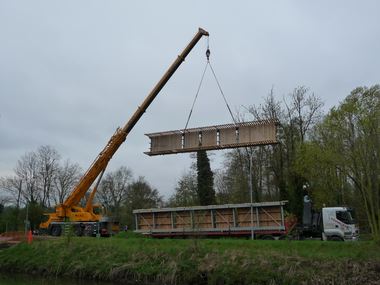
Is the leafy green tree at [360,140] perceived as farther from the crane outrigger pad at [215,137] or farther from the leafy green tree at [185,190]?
the leafy green tree at [185,190]

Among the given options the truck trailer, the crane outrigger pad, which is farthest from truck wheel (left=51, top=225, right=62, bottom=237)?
the crane outrigger pad

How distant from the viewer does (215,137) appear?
23781mm

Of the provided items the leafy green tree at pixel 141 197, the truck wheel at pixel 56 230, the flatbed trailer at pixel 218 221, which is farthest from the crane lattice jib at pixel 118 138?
the leafy green tree at pixel 141 197

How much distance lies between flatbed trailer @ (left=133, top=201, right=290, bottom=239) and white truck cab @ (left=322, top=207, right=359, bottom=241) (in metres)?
2.44

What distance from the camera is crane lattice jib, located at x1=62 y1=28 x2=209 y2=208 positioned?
89.6ft

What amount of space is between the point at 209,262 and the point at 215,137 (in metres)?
7.54

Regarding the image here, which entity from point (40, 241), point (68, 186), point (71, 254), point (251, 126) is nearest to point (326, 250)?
point (251, 126)

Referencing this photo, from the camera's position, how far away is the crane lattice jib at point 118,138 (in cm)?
2731

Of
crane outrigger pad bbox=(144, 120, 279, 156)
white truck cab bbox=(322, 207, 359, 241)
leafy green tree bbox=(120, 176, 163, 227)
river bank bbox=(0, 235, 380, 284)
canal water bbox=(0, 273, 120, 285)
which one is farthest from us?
leafy green tree bbox=(120, 176, 163, 227)

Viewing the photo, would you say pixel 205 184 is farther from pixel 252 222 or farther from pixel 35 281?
pixel 35 281

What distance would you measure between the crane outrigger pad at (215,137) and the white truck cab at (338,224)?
654 cm

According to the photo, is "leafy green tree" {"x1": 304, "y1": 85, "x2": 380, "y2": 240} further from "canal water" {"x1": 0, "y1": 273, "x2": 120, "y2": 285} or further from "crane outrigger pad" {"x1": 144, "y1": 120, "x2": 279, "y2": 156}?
"canal water" {"x1": 0, "y1": 273, "x2": 120, "y2": 285}

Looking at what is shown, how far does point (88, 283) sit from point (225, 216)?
909 centimetres

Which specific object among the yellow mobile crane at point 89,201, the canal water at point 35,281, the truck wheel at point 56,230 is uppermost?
the yellow mobile crane at point 89,201
